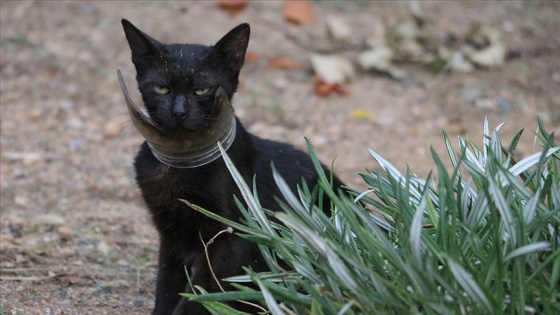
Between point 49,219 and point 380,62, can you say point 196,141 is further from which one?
point 380,62

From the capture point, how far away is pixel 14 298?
3596 mm

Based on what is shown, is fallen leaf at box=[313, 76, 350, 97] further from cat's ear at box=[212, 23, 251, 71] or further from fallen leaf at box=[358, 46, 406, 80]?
cat's ear at box=[212, 23, 251, 71]

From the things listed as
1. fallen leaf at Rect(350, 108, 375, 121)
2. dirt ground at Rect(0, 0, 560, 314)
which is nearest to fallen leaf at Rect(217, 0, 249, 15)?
dirt ground at Rect(0, 0, 560, 314)

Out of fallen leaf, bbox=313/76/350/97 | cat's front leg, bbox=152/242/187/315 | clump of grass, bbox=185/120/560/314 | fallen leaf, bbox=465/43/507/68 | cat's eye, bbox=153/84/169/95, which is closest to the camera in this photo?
clump of grass, bbox=185/120/560/314

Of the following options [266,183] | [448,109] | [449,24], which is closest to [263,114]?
[448,109]

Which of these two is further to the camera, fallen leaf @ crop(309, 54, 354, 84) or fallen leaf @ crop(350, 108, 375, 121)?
fallen leaf @ crop(309, 54, 354, 84)

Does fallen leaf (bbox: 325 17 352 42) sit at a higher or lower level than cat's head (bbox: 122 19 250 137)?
lower

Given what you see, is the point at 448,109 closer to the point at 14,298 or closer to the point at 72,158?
the point at 72,158

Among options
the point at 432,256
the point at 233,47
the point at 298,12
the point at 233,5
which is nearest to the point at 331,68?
the point at 298,12

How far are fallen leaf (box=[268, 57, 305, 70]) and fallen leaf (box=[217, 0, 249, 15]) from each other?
0.61 metres

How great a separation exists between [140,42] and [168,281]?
0.97 meters

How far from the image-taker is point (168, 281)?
360cm

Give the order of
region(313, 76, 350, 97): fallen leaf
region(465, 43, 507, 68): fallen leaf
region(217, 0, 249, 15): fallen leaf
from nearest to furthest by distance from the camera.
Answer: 1. region(313, 76, 350, 97): fallen leaf
2. region(465, 43, 507, 68): fallen leaf
3. region(217, 0, 249, 15): fallen leaf

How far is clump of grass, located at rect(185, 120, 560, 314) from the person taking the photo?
2.34m
